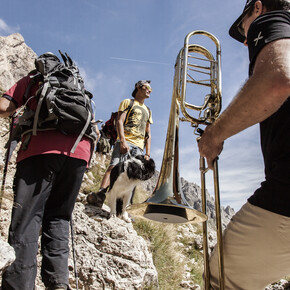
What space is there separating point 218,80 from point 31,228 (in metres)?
1.80

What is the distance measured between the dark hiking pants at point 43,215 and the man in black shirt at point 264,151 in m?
1.27

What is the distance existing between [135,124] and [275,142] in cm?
326

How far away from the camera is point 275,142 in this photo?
142cm

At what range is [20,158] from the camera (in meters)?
2.40

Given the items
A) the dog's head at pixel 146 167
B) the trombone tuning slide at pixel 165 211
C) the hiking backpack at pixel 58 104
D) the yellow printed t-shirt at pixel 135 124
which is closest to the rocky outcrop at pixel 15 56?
the yellow printed t-shirt at pixel 135 124

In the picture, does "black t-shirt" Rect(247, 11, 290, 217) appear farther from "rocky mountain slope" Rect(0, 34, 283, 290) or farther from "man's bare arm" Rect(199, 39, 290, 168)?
"rocky mountain slope" Rect(0, 34, 283, 290)

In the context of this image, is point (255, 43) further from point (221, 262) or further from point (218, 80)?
point (221, 262)

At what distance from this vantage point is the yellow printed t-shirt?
4555 mm

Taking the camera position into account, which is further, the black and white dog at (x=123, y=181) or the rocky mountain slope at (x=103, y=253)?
the black and white dog at (x=123, y=181)

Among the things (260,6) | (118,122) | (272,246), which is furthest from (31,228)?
(118,122)

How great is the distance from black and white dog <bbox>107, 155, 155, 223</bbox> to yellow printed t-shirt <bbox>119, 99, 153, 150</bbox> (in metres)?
0.37

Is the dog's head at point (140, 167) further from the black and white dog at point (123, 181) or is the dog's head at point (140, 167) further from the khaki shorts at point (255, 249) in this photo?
the khaki shorts at point (255, 249)

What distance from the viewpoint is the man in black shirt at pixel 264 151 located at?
1.28 m

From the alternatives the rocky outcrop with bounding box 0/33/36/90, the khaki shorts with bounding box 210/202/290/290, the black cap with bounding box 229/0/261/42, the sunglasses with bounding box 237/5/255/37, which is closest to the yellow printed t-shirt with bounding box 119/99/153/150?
the black cap with bounding box 229/0/261/42
